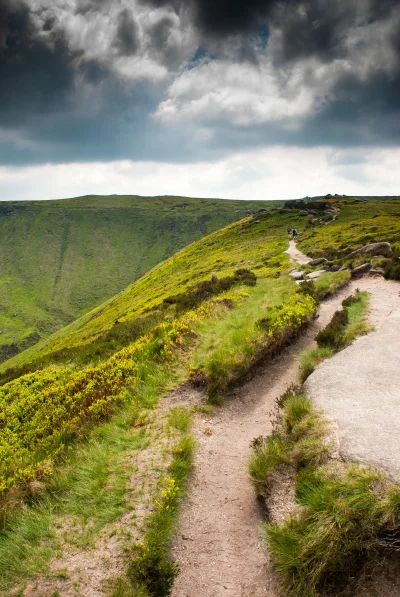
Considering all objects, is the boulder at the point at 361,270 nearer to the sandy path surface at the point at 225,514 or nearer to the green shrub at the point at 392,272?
the green shrub at the point at 392,272

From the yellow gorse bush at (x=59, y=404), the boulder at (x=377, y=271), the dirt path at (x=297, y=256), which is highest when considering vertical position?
the dirt path at (x=297, y=256)

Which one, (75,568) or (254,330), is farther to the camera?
(254,330)

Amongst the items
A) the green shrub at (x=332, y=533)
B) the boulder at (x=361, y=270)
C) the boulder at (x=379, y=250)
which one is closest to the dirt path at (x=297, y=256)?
the boulder at (x=379, y=250)

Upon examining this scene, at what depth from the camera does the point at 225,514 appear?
7.39 m

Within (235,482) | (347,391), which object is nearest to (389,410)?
(347,391)

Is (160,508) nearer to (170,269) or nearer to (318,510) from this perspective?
(318,510)

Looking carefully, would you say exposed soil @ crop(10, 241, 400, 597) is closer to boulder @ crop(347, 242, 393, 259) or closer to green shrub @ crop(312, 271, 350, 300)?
green shrub @ crop(312, 271, 350, 300)

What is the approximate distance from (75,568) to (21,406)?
34.5ft

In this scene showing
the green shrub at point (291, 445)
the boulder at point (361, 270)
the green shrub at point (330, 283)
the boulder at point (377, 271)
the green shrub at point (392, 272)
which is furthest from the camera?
the boulder at point (361, 270)

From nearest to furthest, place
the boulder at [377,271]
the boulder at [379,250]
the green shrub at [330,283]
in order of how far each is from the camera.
Result: the green shrub at [330,283], the boulder at [377,271], the boulder at [379,250]

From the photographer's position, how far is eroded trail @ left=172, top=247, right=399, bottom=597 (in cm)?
610

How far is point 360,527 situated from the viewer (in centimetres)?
552

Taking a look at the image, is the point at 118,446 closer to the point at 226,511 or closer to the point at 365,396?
the point at 226,511

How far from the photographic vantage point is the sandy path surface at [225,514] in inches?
240
